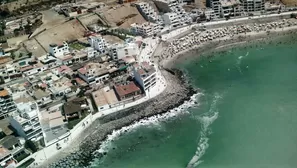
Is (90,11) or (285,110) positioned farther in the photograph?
(90,11)

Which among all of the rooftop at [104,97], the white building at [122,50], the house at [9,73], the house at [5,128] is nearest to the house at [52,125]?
the house at [5,128]

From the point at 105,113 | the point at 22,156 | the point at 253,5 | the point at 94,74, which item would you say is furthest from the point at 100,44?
the point at 253,5

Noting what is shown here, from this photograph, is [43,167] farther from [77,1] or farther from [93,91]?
[77,1]

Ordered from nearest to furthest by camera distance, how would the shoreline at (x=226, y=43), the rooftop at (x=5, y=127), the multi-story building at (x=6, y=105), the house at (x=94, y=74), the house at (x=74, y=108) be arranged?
the rooftop at (x=5, y=127) < the house at (x=74, y=108) < the multi-story building at (x=6, y=105) < the house at (x=94, y=74) < the shoreline at (x=226, y=43)

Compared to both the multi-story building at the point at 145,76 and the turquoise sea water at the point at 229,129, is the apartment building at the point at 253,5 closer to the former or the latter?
the turquoise sea water at the point at 229,129

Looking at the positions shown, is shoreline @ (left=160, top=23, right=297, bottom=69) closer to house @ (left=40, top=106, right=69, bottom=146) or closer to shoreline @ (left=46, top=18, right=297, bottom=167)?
shoreline @ (left=46, top=18, right=297, bottom=167)

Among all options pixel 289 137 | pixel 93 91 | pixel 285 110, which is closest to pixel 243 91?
pixel 285 110
